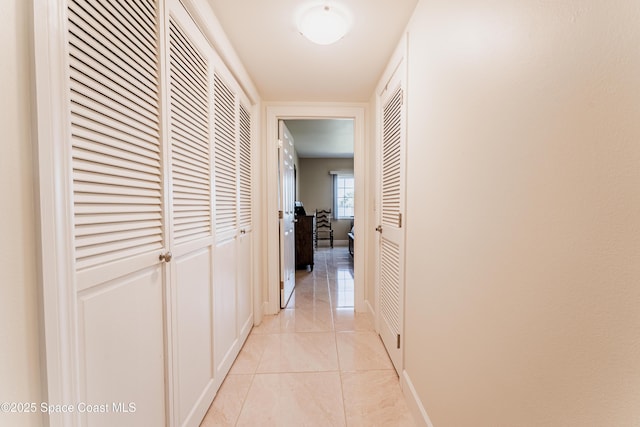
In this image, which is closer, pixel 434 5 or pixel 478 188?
pixel 478 188

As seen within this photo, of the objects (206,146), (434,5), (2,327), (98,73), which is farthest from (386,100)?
(2,327)

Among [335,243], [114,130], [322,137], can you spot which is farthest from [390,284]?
[335,243]

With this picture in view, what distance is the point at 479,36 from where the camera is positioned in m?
0.86

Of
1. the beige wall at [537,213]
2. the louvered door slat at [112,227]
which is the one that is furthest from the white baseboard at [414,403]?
the louvered door slat at [112,227]

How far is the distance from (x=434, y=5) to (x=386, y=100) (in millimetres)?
897

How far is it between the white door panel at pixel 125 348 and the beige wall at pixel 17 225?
0.46 ft

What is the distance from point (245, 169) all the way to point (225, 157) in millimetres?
499

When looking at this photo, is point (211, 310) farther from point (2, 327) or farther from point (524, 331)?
point (524, 331)

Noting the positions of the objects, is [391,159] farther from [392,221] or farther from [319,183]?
[319,183]

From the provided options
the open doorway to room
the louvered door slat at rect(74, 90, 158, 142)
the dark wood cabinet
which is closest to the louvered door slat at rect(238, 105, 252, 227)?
the louvered door slat at rect(74, 90, 158, 142)

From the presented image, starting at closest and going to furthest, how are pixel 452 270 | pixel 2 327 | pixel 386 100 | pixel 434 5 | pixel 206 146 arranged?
pixel 2 327 → pixel 452 270 → pixel 434 5 → pixel 206 146 → pixel 386 100

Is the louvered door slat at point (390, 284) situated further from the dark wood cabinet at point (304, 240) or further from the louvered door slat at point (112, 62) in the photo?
the dark wood cabinet at point (304, 240)

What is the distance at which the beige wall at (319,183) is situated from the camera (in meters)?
7.18

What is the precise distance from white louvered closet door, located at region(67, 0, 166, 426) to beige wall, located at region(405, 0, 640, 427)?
1127 mm
